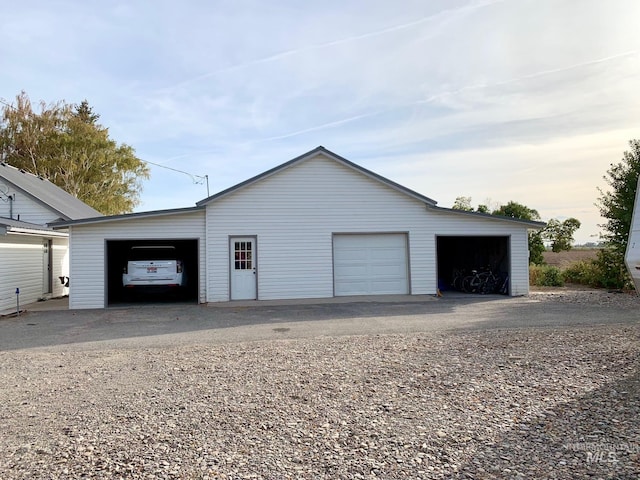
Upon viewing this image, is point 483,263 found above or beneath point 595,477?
above

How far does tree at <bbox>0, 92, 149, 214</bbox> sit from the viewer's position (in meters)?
34.1

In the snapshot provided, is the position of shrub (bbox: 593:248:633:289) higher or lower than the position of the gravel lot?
higher

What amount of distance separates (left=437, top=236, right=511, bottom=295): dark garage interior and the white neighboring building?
1449 centimetres

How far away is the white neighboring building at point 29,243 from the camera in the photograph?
545 inches

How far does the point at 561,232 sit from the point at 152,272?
35.0 meters

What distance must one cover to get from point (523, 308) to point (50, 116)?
3527cm

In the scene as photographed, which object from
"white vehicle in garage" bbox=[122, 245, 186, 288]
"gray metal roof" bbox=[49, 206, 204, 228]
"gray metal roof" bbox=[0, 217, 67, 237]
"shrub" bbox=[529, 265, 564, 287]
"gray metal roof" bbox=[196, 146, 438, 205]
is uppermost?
"gray metal roof" bbox=[196, 146, 438, 205]

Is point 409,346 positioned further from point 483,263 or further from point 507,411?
point 483,263

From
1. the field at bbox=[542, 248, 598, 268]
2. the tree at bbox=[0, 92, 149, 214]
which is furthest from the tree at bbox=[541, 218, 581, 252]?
the tree at bbox=[0, 92, 149, 214]

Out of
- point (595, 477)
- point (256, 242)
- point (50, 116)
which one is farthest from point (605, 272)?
point (50, 116)

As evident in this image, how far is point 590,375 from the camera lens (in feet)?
19.4

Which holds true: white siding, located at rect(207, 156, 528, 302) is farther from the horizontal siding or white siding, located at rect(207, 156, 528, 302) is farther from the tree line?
the tree line

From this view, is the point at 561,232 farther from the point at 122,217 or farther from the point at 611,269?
the point at 122,217

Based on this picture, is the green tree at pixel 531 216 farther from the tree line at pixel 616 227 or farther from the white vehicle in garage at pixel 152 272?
the white vehicle in garage at pixel 152 272
